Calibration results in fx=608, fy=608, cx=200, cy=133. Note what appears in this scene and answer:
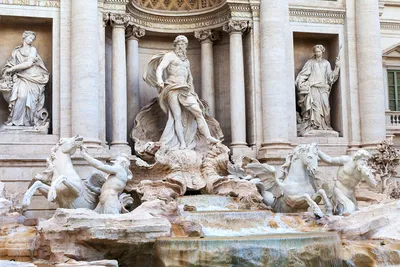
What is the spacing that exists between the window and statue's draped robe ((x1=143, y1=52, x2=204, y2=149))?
302 inches

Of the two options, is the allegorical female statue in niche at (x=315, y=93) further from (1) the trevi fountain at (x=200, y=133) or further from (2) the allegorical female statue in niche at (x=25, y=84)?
(2) the allegorical female statue in niche at (x=25, y=84)

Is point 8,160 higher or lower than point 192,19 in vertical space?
lower

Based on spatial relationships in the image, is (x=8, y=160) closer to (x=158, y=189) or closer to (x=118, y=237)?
(x=158, y=189)

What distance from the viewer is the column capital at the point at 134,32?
19.2 m

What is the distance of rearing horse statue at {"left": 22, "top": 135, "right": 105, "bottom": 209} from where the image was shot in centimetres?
1353

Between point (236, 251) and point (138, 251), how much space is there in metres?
1.96

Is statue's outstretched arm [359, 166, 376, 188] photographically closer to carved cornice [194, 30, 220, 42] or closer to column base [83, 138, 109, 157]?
column base [83, 138, 109, 157]

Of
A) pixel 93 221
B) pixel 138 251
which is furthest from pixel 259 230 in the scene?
pixel 93 221

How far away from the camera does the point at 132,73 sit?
1920 cm

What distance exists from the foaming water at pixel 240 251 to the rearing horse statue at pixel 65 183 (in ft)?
10.2

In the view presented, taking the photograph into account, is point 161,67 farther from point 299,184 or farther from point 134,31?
point 299,184

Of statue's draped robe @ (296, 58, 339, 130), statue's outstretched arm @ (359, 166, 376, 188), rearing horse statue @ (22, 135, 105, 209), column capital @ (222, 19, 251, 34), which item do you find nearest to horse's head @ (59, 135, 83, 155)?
rearing horse statue @ (22, 135, 105, 209)

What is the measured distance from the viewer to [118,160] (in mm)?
14109

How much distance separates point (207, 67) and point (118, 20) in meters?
3.50
